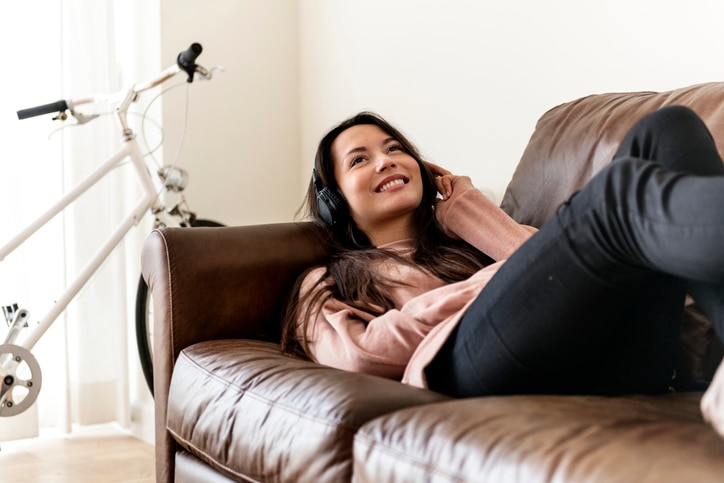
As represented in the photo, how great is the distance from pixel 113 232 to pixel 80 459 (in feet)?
2.14

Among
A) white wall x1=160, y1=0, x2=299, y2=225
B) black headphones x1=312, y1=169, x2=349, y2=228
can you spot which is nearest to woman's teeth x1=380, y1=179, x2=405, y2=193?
black headphones x1=312, y1=169, x2=349, y2=228

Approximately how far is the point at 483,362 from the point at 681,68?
101 centimetres

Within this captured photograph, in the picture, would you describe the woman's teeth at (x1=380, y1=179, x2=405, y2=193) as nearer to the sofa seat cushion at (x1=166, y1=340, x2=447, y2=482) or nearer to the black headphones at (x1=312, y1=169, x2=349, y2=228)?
the black headphones at (x1=312, y1=169, x2=349, y2=228)

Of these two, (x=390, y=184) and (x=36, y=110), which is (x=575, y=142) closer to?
(x=390, y=184)

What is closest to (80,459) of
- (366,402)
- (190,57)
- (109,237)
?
(109,237)

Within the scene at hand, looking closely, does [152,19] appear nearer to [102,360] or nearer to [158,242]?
[102,360]

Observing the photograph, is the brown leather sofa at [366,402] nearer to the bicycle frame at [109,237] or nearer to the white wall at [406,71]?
the white wall at [406,71]

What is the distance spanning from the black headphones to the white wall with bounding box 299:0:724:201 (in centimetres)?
67

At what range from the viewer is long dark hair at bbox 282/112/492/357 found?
1.67 metres

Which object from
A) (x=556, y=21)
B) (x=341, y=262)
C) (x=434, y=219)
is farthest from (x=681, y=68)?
(x=341, y=262)

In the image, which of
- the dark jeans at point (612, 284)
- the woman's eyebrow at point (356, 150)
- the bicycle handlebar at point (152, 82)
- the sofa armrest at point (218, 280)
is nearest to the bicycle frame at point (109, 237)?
the bicycle handlebar at point (152, 82)

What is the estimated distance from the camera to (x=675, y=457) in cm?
85

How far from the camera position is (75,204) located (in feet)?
8.96

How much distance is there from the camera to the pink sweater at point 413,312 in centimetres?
144
